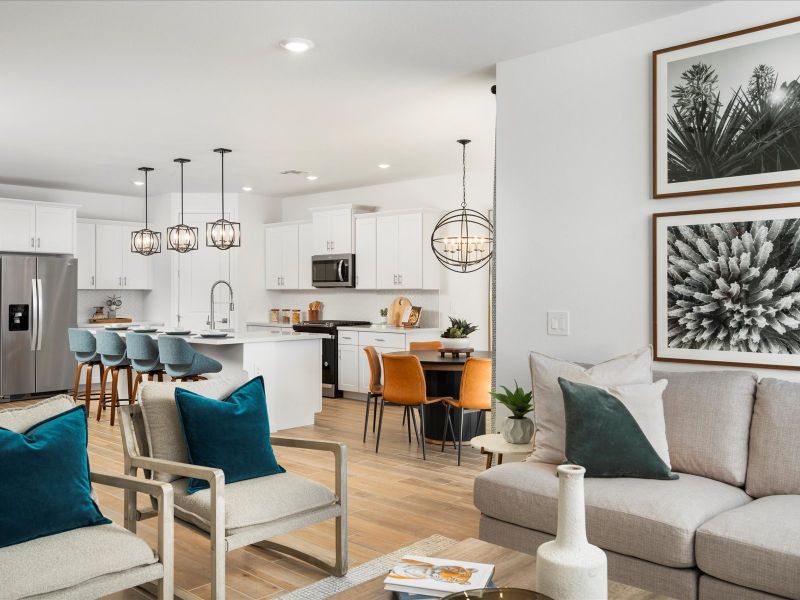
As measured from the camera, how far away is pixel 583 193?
3.80 meters

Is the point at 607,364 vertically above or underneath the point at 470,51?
underneath

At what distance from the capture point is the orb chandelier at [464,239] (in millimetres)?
6689

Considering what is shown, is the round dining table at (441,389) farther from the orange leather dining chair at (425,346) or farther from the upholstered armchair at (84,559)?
the upholstered armchair at (84,559)

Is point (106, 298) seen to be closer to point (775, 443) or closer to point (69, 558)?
point (69, 558)

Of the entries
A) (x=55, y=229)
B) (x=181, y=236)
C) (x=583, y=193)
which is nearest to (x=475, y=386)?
(x=583, y=193)

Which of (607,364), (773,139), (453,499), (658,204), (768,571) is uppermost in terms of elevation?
(773,139)

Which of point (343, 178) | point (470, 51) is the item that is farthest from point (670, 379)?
point (343, 178)

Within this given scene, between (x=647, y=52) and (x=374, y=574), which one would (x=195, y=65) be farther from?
(x=374, y=574)

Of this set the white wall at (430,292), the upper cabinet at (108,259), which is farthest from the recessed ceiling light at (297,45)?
the upper cabinet at (108,259)

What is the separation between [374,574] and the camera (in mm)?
3107

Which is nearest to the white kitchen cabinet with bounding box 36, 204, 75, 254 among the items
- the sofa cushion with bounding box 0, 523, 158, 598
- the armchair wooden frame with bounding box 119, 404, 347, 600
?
the armchair wooden frame with bounding box 119, 404, 347, 600

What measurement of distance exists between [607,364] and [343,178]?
5.67m

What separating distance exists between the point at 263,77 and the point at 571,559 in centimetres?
377

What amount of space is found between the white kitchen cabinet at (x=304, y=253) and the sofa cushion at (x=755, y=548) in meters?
7.17
